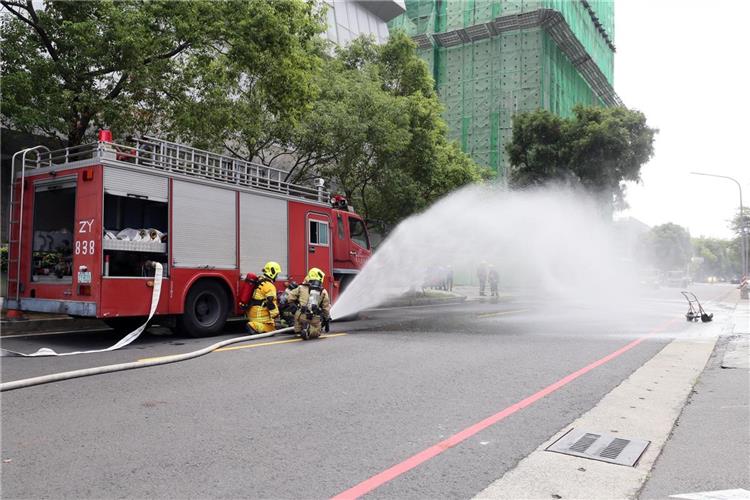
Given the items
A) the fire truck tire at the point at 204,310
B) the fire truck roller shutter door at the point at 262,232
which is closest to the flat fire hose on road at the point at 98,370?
the fire truck tire at the point at 204,310

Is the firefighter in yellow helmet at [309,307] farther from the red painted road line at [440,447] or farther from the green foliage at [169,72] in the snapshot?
the green foliage at [169,72]

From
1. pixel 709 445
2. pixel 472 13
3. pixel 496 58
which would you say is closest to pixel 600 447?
pixel 709 445

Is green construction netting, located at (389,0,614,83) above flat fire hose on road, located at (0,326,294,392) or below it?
above

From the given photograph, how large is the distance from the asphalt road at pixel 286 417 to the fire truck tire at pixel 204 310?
18.2 inches

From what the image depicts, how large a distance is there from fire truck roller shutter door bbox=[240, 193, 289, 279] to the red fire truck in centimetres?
2

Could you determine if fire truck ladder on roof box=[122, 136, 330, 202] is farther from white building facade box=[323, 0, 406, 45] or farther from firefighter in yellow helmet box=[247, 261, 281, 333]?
white building facade box=[323, 0, 406, 45]

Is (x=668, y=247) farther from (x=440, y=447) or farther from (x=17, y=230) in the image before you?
(x=440, y=447)

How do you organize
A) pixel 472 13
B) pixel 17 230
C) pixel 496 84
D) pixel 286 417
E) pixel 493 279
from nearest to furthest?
pixel 286 417, pixel 17 230, pixel 493 279, pixel 496 84, pixel 472 13

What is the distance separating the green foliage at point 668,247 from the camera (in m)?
89.1

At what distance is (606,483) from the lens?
366cm

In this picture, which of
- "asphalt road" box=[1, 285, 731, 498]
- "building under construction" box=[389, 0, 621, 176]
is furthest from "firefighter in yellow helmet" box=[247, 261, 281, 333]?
"building under construction" box=[389, 0, 621, 176]

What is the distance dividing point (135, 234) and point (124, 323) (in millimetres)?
2198

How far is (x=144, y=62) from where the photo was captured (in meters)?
11.5

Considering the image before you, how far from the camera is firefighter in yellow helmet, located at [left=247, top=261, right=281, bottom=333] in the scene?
10.2 m
